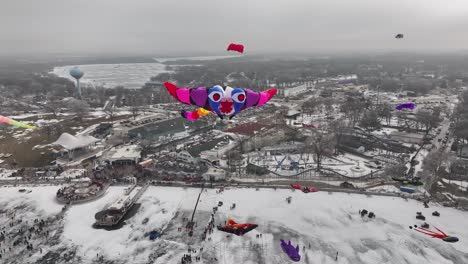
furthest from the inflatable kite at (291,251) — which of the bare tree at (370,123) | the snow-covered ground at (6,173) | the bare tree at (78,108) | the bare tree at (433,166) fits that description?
the bare tree at (78,108)

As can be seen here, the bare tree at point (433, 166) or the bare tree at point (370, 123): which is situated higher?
the bare tree at point (370, 123)

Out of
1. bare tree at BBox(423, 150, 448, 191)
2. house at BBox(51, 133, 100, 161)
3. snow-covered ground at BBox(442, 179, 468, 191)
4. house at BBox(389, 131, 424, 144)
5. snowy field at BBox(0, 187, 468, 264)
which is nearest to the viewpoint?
snowy field at BBox(0, 187, 468, 264)

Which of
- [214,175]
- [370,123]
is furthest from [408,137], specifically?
[214,175]

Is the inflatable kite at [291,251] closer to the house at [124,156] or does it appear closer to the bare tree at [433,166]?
the bare tree at [433,166]

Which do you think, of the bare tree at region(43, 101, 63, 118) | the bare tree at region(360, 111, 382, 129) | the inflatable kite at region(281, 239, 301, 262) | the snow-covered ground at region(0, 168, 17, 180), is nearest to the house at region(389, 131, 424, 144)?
the bare tree at region(360, 111, 382, 129)

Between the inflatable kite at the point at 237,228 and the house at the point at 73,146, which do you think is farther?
the house at the point at 73,146

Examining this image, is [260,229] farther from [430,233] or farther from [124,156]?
[124,156]

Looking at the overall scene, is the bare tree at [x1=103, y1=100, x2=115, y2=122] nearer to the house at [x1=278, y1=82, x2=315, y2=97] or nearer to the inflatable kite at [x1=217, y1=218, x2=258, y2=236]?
the inflatable kite at [x1=217, y1=218, x2=258, y2=236]
